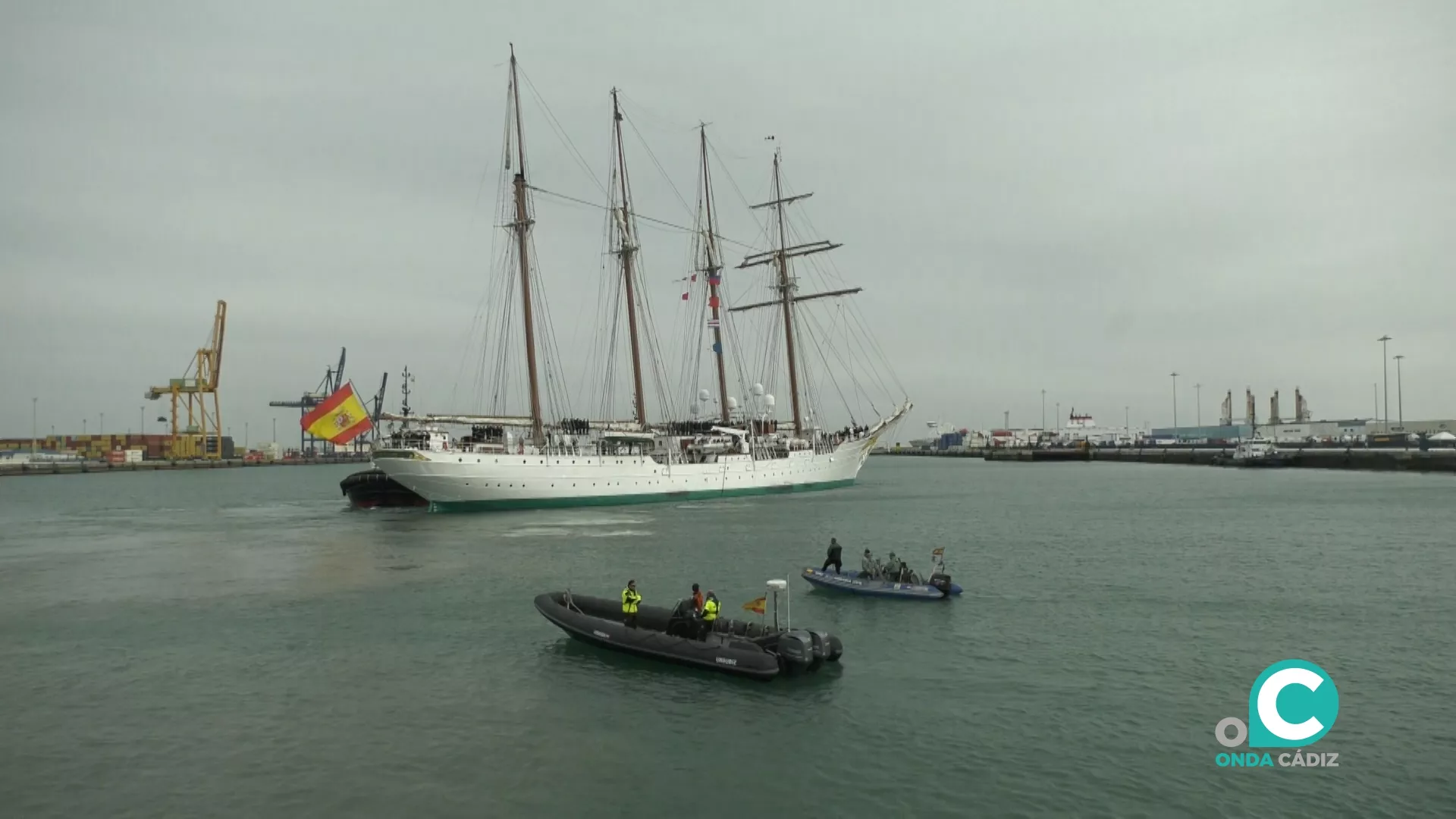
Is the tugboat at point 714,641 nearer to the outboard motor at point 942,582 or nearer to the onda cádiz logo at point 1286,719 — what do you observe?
the outboard motor at point 942,582

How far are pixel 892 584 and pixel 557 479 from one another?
35.7 metres

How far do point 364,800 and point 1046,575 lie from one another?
2541cm

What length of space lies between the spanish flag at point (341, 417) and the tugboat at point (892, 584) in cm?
4805

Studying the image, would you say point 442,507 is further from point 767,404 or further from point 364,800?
point 364,800

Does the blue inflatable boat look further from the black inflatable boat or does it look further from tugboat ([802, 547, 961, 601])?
the black inflatable boat

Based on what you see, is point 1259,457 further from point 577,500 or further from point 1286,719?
point 1286,719

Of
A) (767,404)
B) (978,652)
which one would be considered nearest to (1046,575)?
(978,652)

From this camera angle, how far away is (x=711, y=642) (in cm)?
1972

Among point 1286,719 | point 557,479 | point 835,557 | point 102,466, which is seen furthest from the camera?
point 102,466

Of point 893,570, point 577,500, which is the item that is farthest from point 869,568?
point 577,500

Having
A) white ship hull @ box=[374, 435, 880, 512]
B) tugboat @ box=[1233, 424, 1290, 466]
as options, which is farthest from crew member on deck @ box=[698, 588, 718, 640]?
tugboat @ box=[1233, 424, 1290, 466]

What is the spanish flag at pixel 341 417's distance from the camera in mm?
65875

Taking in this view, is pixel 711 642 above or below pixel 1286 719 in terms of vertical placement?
above

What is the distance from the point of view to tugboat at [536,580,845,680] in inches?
749
